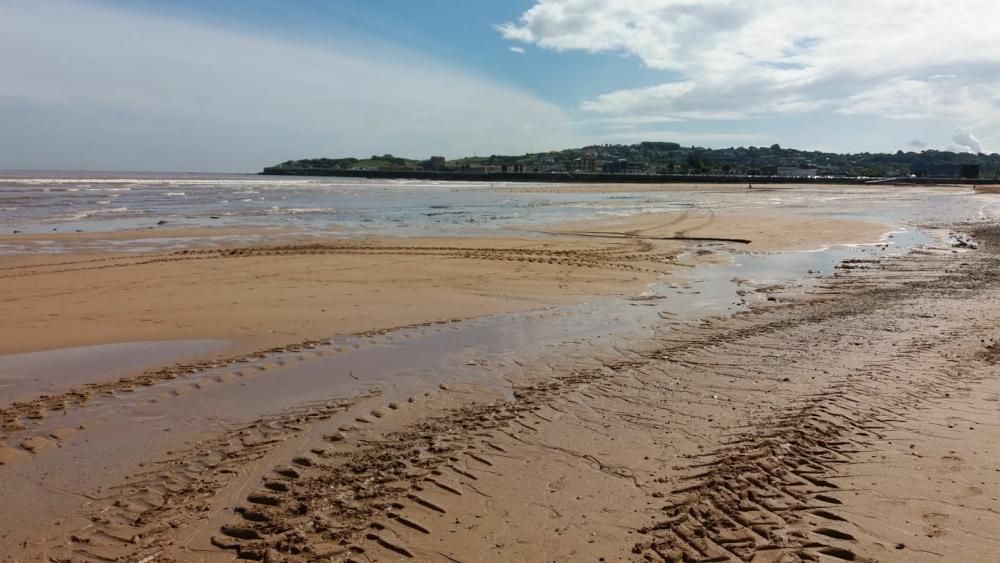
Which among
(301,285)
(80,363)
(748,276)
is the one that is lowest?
(80,363)

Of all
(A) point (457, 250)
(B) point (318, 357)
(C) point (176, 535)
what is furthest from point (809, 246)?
(C) point (176, 535)

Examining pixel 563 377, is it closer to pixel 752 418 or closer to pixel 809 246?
pixel 752 418

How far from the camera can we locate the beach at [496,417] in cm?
386

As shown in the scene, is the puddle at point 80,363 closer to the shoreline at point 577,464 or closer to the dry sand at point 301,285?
the dry sand at point 301,285

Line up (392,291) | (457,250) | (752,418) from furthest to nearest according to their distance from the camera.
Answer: (457,250) → (392,291) → (752,418)

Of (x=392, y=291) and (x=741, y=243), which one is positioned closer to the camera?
(x=392, y=291)

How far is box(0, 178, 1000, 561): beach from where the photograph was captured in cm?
386

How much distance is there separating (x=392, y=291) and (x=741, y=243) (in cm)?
1375

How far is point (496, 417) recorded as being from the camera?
582 centimetres

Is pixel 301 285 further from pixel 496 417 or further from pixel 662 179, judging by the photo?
pixel 662 179

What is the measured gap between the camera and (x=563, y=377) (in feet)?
23.3

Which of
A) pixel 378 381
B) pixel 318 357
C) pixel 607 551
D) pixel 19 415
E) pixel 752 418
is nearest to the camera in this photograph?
pixel 607 551

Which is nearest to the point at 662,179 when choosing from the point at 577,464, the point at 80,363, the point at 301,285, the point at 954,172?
the point at 954,172

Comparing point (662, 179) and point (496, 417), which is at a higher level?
point (662, 179)
